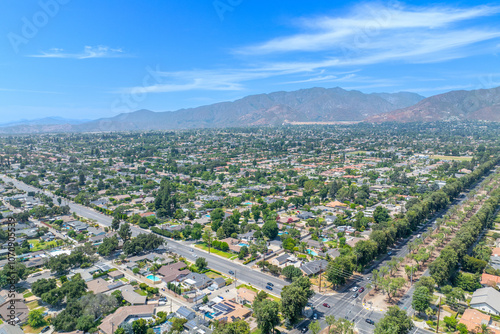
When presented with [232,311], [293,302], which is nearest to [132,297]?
[232,311]

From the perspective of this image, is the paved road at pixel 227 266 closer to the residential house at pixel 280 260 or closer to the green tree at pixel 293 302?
the residential house at pixel 280 260

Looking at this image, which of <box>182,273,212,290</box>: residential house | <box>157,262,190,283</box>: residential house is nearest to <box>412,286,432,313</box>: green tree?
<box>182,273,212,290</box>: residential house

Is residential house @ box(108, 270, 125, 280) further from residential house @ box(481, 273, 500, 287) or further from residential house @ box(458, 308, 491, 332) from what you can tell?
residential house @ box(481, 273, 500, 287)

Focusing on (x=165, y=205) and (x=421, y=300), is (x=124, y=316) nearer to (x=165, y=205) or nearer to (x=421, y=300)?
(x=421, y=300)

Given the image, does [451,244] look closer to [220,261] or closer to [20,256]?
[220,261]

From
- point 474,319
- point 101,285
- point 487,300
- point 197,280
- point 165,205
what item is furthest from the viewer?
point 165,205

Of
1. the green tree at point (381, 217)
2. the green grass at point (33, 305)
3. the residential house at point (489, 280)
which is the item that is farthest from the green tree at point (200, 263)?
the residential house at point (489, 280)
